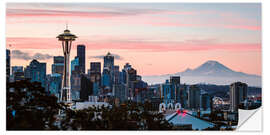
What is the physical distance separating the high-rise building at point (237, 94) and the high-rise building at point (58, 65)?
9.25 ft

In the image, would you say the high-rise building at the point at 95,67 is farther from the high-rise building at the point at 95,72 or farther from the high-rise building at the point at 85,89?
the high-rise building at the point at 85,89

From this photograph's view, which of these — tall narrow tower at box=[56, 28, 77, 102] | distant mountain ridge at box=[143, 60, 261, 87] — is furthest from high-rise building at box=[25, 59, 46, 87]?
distant mountain ridge at box=[143, 60, 261, 87]

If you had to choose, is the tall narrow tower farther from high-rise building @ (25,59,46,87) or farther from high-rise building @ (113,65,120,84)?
high-rise building @ (113,65,120,84)

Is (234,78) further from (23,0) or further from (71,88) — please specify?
(23,0)

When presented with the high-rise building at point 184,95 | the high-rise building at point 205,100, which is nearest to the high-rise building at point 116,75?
the high-rise building at point 184,95

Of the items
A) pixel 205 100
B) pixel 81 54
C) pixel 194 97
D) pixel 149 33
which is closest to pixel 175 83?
pixel 194 97

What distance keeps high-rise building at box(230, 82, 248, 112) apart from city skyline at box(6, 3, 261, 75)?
0.34 metres

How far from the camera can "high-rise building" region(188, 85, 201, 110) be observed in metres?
7.54

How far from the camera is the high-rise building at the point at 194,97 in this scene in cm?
754

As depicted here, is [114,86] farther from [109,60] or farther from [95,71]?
[109,60]

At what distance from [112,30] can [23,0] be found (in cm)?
146

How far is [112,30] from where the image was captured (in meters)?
7.36
